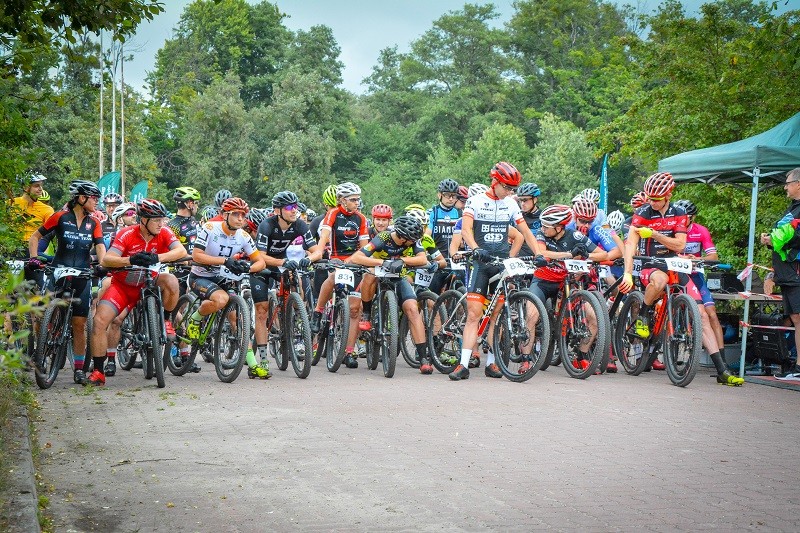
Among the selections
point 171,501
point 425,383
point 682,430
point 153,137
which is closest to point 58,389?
point 425,383

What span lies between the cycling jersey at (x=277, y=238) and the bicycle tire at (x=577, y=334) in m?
3.14

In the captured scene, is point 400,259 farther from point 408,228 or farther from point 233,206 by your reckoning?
point 233,206

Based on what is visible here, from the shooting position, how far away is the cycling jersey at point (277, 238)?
13.6 m

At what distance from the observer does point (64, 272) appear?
11.9 metres

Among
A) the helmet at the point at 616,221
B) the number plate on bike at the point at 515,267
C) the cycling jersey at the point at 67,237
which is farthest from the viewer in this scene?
the helmet at the point at 616,221

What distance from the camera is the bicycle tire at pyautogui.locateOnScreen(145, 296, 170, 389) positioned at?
38.5 feet

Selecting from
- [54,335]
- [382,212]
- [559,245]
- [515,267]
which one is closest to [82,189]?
[54,335]

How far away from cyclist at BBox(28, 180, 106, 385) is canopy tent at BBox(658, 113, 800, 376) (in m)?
7.47

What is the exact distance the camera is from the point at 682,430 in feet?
30.0

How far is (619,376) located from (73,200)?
6.61 metres

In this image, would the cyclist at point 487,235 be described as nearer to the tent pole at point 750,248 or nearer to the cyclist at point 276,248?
the cyclist at point 276,248

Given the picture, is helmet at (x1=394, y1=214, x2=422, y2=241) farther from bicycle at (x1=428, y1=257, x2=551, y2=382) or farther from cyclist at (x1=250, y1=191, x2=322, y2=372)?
cyclist at (x1=250, y1=191, x2=322, y2=372)

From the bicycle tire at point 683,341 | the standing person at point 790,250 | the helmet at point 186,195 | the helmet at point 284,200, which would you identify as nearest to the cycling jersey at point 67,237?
the helmet at point 284,200

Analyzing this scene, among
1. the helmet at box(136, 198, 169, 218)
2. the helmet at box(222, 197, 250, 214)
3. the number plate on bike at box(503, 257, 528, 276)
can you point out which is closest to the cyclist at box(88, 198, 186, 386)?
the helmet at box(136, 198, 169, 218)
